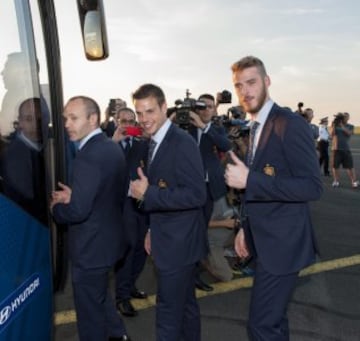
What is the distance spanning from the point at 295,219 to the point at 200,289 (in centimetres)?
252

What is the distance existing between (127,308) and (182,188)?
1878mm

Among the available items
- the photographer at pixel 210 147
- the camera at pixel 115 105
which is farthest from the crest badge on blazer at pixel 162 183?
the camera at pixel 115 105

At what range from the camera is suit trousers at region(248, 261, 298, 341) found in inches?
101

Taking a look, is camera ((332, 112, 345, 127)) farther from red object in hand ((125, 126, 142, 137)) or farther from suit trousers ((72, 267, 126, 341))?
suit trousers ((72, 267, 126, 341))

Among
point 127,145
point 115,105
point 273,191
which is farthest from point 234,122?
point 273,191

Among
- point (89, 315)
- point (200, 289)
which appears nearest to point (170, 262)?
point (89, 315)

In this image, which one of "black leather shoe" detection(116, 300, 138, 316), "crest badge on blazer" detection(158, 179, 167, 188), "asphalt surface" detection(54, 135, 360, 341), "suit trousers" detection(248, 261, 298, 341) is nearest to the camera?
"suit trousers" detection(248, 261, 298, 341)

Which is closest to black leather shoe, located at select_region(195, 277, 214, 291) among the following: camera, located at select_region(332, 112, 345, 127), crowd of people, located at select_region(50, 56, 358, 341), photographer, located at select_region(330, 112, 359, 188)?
crowd of people, located at select_region(50, 56, 358, 341)

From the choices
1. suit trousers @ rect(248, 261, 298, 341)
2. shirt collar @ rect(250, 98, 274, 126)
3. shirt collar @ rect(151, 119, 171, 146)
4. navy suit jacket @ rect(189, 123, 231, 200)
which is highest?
shirt collar @ rect(250, 98, 274, 126)

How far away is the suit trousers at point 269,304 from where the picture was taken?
101 inches

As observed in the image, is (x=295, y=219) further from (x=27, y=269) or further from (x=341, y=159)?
(x=341, y=159)

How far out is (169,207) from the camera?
2.78 meters

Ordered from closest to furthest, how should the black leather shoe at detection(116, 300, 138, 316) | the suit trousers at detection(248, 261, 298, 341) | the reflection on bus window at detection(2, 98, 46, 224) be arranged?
1. the reflection on bus window at detection(2, 98, 46, 224)
2. the suit trousers at detection(248, 261, 298, 341)
3. the black leather shoe at detection(116, 300, 138, 316)

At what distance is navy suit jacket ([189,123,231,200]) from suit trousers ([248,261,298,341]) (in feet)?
7.78
